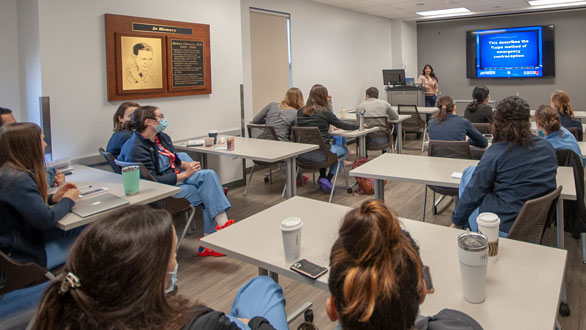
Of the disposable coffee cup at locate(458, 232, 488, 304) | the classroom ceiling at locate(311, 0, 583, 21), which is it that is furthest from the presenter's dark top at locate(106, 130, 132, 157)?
the classroom ceiling at locate(311, 0, 583, 21)

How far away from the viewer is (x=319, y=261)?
1.63m

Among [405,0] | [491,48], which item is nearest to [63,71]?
[405,0]

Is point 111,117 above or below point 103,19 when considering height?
below

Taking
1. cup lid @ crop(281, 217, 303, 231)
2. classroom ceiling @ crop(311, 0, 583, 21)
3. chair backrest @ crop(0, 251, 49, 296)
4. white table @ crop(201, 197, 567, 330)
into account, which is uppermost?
classroom ceiling @ crop(311, 0, 583, 21)

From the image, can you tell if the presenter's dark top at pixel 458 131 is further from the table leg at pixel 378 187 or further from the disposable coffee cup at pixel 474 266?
the disposable coffee cup at pixel 474 266

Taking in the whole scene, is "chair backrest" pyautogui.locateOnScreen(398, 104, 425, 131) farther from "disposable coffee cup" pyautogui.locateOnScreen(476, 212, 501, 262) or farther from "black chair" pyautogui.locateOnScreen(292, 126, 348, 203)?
"disposable coffee cup" pyautogui.locateOnScreen(476, 212, 501, 262)

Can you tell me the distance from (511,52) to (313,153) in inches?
303

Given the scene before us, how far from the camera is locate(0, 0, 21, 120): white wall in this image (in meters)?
3.70

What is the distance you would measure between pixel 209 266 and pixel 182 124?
6.57 ft

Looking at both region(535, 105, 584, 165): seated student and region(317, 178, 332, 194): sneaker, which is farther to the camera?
region(317, 178, 332, 194): sneaker

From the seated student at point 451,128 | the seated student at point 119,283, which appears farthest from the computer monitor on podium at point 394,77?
the seated student at point 119,283

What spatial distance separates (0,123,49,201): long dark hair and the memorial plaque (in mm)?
2489

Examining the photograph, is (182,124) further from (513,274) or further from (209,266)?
(513,274)

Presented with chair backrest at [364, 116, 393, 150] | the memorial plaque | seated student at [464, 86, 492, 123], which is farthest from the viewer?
chair backrest at [364, 116, 393, 150]
